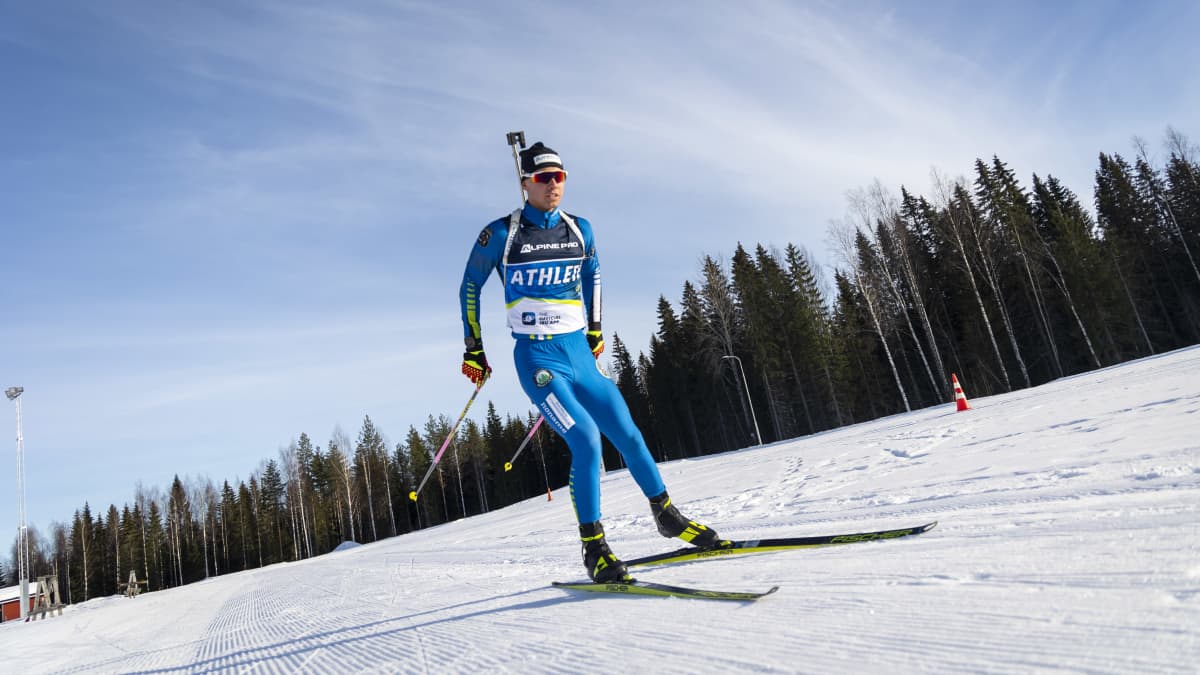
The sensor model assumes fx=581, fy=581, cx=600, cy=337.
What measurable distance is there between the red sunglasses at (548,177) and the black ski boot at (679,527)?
184 centimetres

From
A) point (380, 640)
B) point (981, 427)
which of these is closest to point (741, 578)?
point (380, 640)

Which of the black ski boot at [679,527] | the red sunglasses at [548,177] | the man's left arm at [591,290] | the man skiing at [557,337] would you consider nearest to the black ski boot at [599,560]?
the man skiing at [557,337]

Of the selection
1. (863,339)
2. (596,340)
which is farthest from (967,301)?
(596,340)

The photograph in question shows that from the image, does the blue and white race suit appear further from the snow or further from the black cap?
the snow

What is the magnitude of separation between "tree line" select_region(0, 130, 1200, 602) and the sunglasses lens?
26194mm

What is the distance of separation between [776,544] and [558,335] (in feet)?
4.97

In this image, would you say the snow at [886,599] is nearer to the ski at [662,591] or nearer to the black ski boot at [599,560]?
the ski at [662,591]

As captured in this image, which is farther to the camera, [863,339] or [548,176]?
[863,339]

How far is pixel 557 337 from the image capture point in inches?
126

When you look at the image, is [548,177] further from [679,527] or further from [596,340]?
[679,527]

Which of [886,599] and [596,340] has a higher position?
[596,340]

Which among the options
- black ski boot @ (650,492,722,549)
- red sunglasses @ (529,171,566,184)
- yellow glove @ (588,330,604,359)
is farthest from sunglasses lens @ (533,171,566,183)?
black ski boot @ (650,492,722,549)

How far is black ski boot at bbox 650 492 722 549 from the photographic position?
293 centimetres

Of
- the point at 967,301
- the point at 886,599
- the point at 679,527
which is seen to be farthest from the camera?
the point at 967,301
